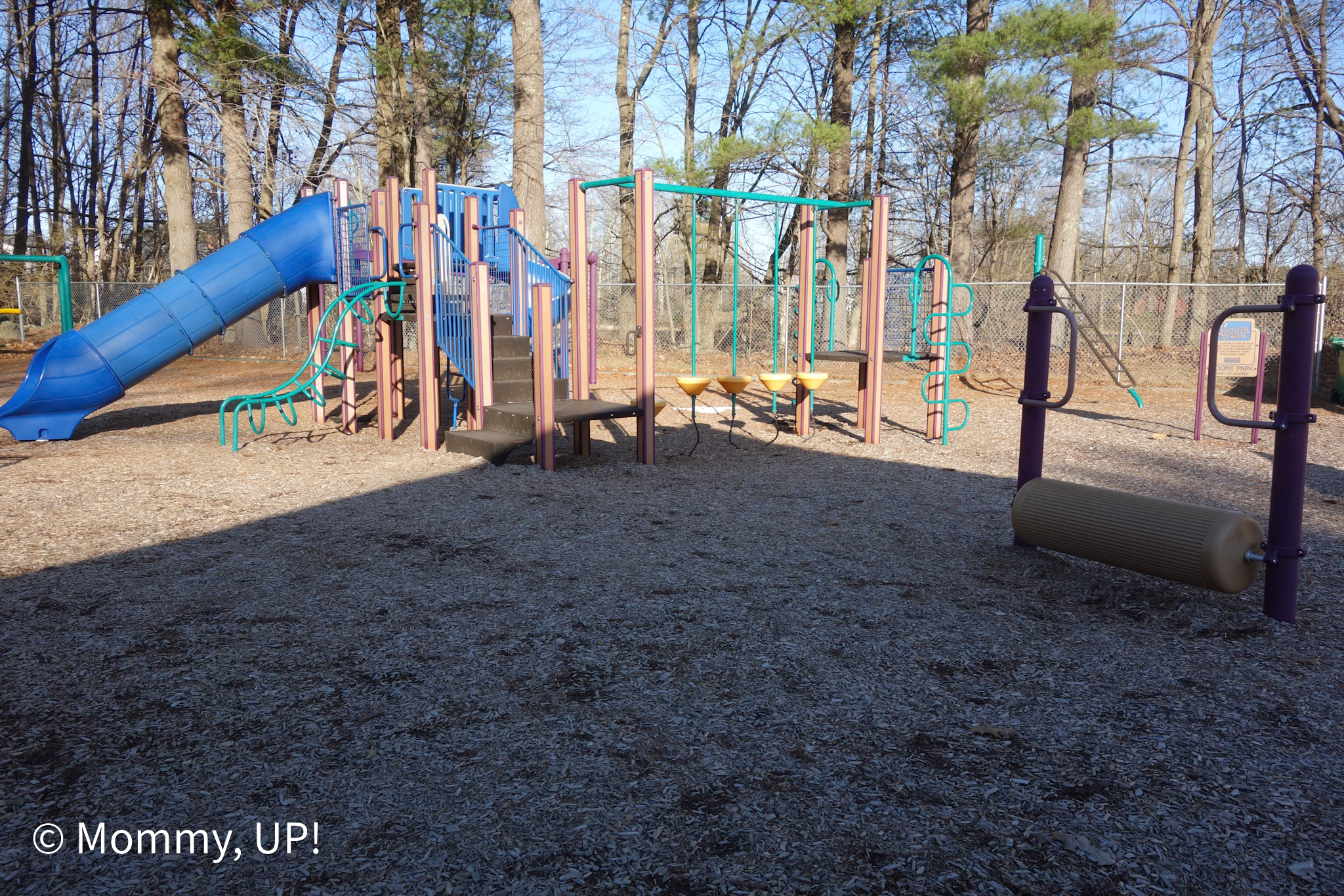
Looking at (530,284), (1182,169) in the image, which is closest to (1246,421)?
(530,284)

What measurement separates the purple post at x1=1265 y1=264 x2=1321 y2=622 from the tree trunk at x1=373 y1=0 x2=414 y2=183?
17456 mm

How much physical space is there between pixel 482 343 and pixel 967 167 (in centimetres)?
1303

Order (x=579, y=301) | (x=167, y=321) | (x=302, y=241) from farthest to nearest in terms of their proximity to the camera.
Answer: (x=302, y=241), (x=167, y=321), (x=579, y=301)

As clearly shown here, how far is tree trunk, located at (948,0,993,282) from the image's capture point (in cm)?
1631

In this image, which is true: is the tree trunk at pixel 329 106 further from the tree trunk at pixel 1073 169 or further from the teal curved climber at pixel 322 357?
the tree trunk at pixel 1073 169

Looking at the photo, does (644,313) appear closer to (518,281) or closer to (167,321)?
(518,281)

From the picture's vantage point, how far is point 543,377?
755 centimetres

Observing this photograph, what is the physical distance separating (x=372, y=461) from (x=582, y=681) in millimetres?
5469

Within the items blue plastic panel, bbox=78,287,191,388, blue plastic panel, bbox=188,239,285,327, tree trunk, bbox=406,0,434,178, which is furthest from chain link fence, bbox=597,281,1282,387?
blue plastic panel, bbox=78,287,191,388

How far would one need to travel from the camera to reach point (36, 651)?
3.41m

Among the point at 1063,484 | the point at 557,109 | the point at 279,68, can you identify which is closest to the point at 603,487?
the point at 1063,484

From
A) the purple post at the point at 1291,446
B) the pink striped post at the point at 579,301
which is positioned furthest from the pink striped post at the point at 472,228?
the purple post at the point at 1291,446

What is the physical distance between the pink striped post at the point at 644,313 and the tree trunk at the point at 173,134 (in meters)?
14.0

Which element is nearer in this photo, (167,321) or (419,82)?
(167,321)
